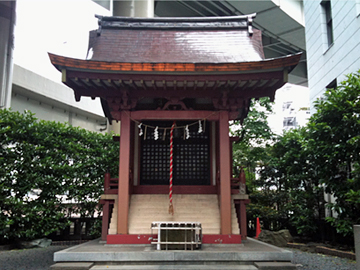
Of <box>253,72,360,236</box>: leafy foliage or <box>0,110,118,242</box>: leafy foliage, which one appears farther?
<box>0,110,118,242</box>: leafy foliage

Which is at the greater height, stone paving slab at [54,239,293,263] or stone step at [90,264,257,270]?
stone paving slab at [54,239,293,263]

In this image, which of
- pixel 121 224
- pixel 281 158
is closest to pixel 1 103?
pixel 121 224

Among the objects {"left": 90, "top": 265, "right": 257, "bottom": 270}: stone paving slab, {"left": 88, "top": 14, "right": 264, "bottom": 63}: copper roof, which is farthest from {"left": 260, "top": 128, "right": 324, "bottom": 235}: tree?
{"left": 90, "top": 265, "right": 257, "bottom": 270}: stone paving slab

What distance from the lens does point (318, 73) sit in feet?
46.8

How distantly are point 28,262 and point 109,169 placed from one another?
466cm

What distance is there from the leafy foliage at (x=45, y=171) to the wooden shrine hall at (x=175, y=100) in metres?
2.15

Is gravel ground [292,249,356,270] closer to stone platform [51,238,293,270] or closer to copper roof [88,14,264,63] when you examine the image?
stone platform [51,238,293,270]

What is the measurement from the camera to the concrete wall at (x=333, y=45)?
11117 mm

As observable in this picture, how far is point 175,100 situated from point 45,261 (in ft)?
17.5

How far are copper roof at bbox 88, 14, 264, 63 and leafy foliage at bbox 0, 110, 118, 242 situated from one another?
3.66 m

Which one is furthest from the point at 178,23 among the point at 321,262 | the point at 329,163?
the point at 321,262

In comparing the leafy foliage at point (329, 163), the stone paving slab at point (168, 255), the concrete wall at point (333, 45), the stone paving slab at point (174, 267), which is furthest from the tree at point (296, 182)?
the stone paving slab at point (174, 267)

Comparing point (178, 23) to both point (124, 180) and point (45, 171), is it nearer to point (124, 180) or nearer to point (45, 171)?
point (124, 180)

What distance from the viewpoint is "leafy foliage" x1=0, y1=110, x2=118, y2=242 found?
10.3 metres
